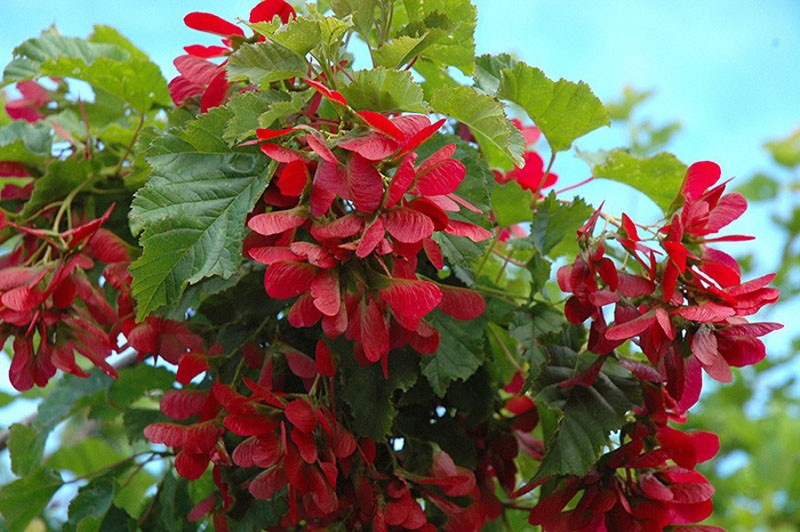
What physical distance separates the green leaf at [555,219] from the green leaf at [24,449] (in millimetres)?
603

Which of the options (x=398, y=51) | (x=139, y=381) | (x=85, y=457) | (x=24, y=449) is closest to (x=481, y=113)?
(x=398, y=51)

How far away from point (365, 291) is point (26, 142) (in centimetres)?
52

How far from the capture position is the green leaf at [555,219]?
2.56ft

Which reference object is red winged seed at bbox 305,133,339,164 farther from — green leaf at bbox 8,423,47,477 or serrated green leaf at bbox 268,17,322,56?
green leaf at bbox 8,423,47,477

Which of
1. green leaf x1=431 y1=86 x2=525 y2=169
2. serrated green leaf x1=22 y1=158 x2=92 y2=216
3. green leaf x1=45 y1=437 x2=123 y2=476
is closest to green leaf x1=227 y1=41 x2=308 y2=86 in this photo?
green leaf x1=431 y1=86 x2=525 y2=169

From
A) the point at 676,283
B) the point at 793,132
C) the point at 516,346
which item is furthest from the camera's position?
the point at 793,132

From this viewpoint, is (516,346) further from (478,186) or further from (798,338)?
(798,338)

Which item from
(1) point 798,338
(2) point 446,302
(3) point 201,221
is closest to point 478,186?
(2) point 446,302

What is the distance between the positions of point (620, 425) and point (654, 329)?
11 cm

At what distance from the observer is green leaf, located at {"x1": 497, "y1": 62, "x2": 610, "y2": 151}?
0.78 metres

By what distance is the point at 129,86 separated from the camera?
93 cm

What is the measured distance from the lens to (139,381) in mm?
998

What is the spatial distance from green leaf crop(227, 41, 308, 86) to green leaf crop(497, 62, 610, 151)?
215mm

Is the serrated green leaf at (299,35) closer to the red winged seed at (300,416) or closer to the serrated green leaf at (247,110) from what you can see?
the serrated green leaf at (247,110)
